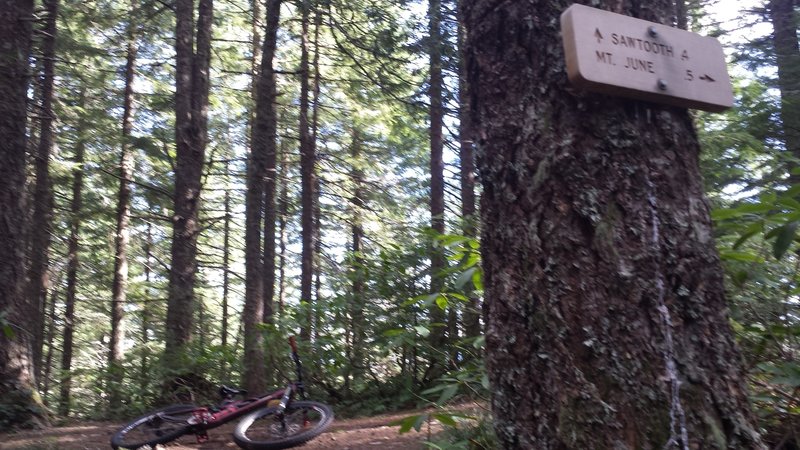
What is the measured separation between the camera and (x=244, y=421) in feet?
21.1

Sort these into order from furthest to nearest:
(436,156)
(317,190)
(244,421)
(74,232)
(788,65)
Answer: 1. (317,190)
2. (74,232)
3. (436,156)
4. (788,65)
5. (244,421)

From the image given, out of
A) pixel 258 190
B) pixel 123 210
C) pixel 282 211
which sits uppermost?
pixel 282 211

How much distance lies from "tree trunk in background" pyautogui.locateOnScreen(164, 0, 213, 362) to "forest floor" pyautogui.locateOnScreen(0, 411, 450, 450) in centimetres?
274

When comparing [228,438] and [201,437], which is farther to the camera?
[228,438]

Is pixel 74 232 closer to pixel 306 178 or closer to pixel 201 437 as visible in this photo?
pixel 306 178

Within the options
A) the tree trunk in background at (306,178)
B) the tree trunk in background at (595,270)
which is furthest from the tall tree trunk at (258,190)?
the tree trunk in background at (595,270)

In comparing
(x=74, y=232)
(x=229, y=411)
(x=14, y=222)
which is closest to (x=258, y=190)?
(x=14, y=222)

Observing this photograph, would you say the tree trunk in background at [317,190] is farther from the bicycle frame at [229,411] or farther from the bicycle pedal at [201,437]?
the bicycle pedal at [201,437]

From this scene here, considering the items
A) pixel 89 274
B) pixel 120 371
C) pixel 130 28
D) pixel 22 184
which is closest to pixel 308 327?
pixel 120 371

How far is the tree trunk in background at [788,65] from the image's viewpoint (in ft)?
29.7

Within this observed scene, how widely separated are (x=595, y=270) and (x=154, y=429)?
623 cm

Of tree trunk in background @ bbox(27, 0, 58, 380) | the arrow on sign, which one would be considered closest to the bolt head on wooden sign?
the arrow on sign

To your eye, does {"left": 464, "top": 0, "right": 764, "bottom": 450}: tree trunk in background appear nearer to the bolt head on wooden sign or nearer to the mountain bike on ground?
the bolt head on wooden sign

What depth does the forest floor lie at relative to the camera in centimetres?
578
